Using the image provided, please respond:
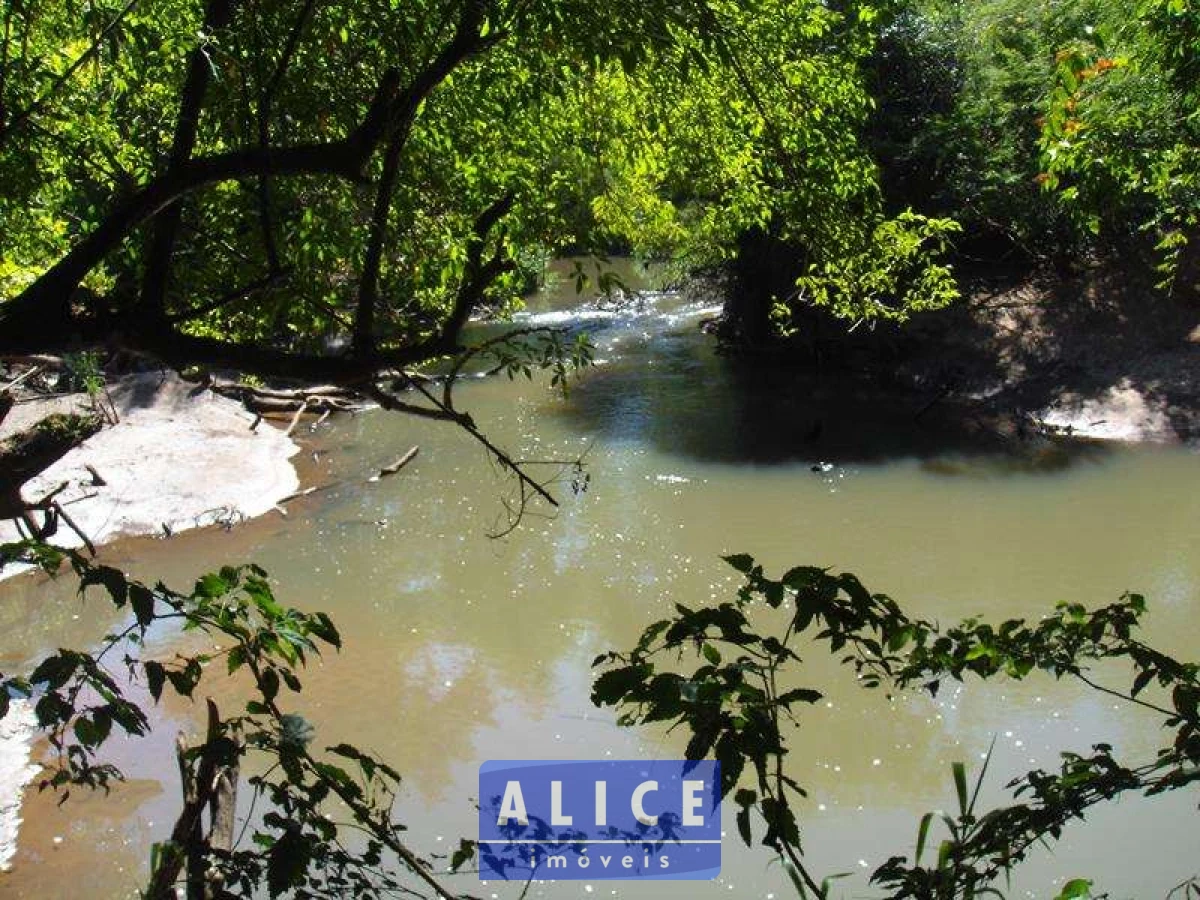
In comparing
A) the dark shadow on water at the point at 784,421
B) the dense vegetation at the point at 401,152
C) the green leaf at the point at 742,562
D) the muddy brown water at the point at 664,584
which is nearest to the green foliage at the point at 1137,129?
the dense vegetation at the point at 401,152

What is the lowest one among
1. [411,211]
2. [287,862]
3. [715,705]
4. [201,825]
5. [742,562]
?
[201,825]

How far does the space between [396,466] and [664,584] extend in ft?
14.0

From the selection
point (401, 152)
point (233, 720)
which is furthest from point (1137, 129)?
point (233, 720)

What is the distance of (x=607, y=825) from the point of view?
530cm

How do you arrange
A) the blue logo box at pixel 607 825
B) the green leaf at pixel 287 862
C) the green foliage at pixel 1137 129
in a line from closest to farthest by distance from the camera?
1. the green leaf at pixel 287 862
2. the blue logo box at pixel 607 825
3. the green foliage at pixel 1137 129

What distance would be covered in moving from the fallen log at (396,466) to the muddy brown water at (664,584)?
16 cm

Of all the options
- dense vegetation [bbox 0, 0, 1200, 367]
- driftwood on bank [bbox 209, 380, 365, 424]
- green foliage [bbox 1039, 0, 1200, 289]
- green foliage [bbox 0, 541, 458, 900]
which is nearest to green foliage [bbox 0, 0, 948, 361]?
dense vegetation [bbox 0, 0, 1200, 367]

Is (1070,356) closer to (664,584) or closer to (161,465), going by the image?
(664,584)

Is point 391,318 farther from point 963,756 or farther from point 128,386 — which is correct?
point 128,386

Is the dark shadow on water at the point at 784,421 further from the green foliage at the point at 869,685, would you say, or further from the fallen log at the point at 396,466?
the green foliage at the point at 869,685

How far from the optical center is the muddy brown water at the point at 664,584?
5.81 m

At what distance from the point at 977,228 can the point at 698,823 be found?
13033 millimetres

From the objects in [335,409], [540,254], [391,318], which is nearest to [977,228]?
[335,409]

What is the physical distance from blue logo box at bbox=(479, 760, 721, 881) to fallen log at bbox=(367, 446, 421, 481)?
6.48 metres
